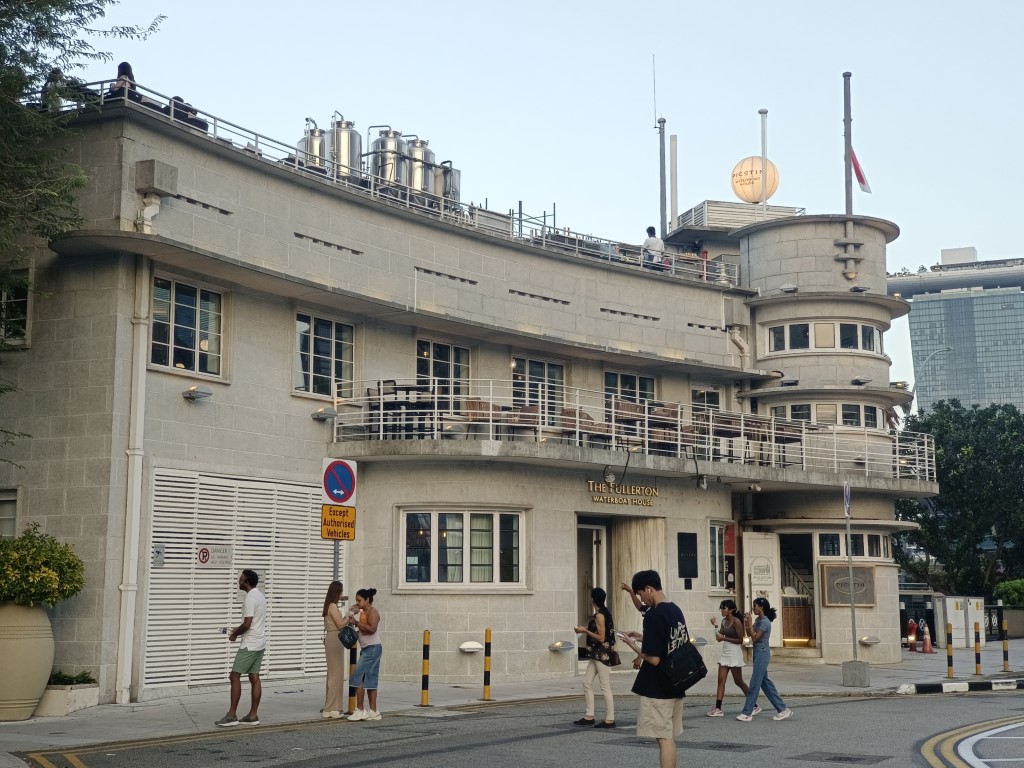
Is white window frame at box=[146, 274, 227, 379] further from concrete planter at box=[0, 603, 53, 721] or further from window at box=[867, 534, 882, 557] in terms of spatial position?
window at box=[867, 534, 882, 557]

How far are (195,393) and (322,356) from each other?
3.41 meters

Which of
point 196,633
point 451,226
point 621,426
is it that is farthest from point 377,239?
point 196,633

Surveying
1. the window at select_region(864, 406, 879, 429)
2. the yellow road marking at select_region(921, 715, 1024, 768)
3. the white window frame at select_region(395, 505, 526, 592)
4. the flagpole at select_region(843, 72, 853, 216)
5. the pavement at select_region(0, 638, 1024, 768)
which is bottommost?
the pavement at select_region(0, 638, 1024, 768)

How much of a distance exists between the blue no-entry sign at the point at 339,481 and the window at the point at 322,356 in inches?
249

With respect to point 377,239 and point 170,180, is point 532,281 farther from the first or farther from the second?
point 170,180

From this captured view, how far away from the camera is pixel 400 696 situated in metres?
19.9

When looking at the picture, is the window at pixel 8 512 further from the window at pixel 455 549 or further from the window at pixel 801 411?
the window at pixel 801 411

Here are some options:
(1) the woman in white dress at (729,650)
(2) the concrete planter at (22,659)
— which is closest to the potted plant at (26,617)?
(2) the concrete planter at (22,659)

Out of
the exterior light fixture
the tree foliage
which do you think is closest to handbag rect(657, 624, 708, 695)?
the exterior light fixture

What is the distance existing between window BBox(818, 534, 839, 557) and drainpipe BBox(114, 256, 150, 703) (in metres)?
16.7

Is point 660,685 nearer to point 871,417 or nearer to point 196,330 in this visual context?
point 196,330

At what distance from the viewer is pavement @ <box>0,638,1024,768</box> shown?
15.0 metres

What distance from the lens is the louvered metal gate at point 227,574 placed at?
1945cm

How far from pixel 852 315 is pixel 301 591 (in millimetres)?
15683
